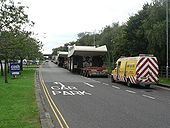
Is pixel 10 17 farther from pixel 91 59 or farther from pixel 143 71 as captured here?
pixel 91 59

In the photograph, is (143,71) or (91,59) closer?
(143,71)

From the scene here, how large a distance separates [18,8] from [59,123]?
11835mm

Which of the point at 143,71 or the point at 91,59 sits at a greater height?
the point at 91,59

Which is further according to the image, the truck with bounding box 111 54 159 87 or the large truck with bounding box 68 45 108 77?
the large truck with bounding box 68 45 108 77

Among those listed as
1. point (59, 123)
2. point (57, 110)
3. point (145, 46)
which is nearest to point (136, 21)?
point (145, 46)

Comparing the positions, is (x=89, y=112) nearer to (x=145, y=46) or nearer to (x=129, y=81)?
(x=129, y=81)

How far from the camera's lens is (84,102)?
1738 cm

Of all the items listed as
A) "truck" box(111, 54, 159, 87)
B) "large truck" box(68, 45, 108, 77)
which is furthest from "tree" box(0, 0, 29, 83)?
"large truck" box(68, 45, 108, 77)

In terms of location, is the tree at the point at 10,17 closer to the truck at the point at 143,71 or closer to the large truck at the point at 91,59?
the truck at the point at 143,71

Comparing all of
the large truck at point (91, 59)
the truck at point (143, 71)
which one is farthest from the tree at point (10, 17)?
the large truck at point (91, 59)

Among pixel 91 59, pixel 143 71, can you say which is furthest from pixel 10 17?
pixel 91 59

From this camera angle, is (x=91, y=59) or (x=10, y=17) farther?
(x=91, y=59)

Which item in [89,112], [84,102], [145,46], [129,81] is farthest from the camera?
[145,46]

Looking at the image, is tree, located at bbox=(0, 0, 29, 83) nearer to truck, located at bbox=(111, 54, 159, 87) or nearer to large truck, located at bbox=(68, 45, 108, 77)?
truck, located at bbox=(111, 54, 159, 87)
